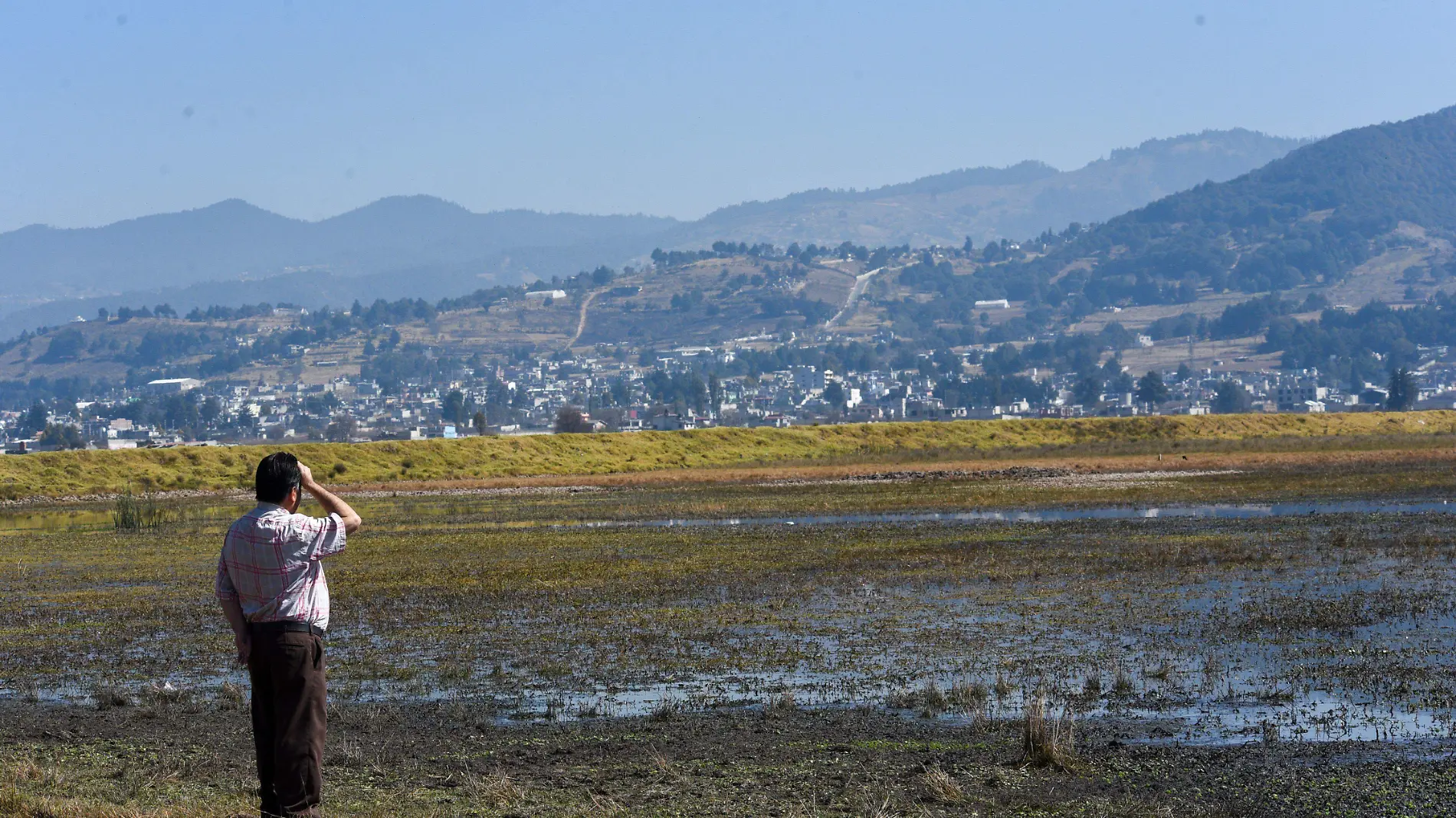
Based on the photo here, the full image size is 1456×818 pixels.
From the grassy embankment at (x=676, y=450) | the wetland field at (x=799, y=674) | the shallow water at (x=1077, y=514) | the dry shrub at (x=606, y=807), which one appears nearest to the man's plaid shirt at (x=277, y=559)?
the wetland field at (x=799, y=674)

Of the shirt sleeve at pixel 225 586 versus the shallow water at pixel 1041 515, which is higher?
the shirt sleeve at pixel 225 586

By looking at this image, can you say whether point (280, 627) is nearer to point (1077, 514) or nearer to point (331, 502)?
point (331, 502)

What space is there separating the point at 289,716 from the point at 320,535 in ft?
3.60

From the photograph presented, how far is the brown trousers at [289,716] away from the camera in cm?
875

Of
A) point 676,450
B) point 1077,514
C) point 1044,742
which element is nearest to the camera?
point 1044,742

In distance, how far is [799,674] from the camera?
16.0 metres

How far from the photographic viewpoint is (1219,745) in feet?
40.0

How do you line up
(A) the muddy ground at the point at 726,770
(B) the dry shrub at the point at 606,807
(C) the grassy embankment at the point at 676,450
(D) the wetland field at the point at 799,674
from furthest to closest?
1. (C) the grassy embankment at the point at 676,450
2. (D) the wetland field at the point at 799,674
3. (A) the muddy ground at the point at 726,770
4. (B) the dry shrub at the point at 606,807

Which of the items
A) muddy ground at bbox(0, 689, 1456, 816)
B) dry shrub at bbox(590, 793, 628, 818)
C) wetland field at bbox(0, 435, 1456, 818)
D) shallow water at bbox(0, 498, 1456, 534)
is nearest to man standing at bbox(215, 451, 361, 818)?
muddy ground at bbox(0, 689, 1456, 816)

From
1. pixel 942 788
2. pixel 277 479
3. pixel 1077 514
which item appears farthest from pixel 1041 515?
pixel 277 479

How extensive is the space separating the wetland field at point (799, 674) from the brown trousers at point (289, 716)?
1.24 m

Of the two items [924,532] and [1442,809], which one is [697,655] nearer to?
[1442,809]

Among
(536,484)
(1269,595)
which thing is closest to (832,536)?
(1269,595)

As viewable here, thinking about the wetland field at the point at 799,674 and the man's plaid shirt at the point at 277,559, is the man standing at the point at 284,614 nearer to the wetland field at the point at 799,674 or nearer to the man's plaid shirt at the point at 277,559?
the man's plaid shirt at the point at 277,559
